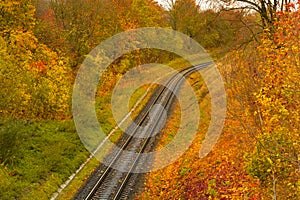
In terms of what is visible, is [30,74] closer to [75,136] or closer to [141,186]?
[75,136]

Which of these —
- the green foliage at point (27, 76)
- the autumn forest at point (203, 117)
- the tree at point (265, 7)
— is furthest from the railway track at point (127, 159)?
the tree at point (265, 7)

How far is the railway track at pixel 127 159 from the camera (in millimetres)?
13648

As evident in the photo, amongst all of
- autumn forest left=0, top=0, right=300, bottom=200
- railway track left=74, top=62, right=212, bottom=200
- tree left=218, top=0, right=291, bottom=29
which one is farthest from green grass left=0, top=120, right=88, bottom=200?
tree left=218, top=0, right=291, bottom=29

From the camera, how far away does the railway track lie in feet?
44.8

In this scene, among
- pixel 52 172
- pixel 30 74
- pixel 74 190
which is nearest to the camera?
pixel 74 190

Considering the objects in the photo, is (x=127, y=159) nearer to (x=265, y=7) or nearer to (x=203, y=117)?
(x=203, y=117)

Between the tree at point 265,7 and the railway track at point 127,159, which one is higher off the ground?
the tree at point 265,7

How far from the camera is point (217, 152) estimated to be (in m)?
14.2

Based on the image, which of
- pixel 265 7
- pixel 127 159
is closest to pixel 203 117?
pixel 127 159

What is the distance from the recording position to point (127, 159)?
16.7 m

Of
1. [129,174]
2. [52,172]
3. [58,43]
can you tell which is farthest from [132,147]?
[58,43]

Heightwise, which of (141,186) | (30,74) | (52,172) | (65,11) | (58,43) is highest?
(65,11)

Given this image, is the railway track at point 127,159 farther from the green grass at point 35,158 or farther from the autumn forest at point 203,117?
the green grass at point 35,158

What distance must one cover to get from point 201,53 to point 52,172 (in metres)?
44.2
